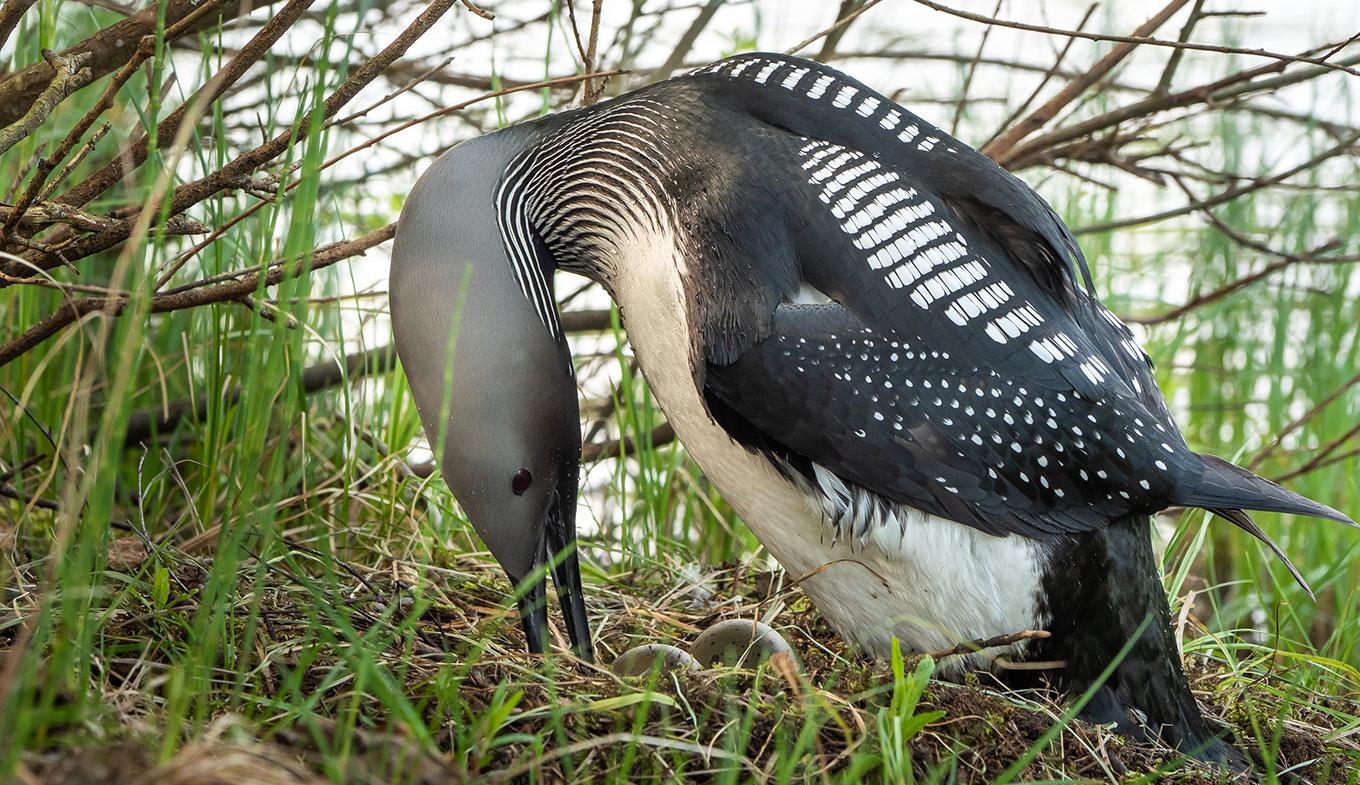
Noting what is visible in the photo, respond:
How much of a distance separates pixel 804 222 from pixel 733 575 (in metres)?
1.11

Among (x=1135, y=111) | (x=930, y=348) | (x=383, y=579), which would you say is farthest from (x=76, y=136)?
(x=1135, y=111)

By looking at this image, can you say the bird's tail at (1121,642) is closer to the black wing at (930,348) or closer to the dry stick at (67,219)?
the black wing at (930,348)

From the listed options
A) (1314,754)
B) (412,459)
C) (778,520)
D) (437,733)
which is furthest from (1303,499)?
(412,459)

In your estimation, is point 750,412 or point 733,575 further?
point 733,575

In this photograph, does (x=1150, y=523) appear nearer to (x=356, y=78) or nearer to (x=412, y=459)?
(x=356, y=78)

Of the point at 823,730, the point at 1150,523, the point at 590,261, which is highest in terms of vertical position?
the point at 590,261

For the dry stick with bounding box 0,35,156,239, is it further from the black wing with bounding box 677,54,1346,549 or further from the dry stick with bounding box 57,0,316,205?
the black wing with bounding box 677,54,1346,549

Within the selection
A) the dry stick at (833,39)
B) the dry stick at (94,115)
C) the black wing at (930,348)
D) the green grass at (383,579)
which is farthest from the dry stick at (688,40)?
the dry stick at (94,115)

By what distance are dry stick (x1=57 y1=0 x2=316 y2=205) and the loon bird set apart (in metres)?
0.44

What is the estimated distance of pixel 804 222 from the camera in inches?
85.5

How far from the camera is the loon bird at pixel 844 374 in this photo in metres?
2.12

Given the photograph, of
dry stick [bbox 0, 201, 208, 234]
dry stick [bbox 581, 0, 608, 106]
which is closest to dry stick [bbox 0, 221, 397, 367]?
dry stick [bbox 0, 201, 208, 234]

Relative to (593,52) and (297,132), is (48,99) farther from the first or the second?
(593,52)

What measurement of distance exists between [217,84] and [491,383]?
67 centimetres
